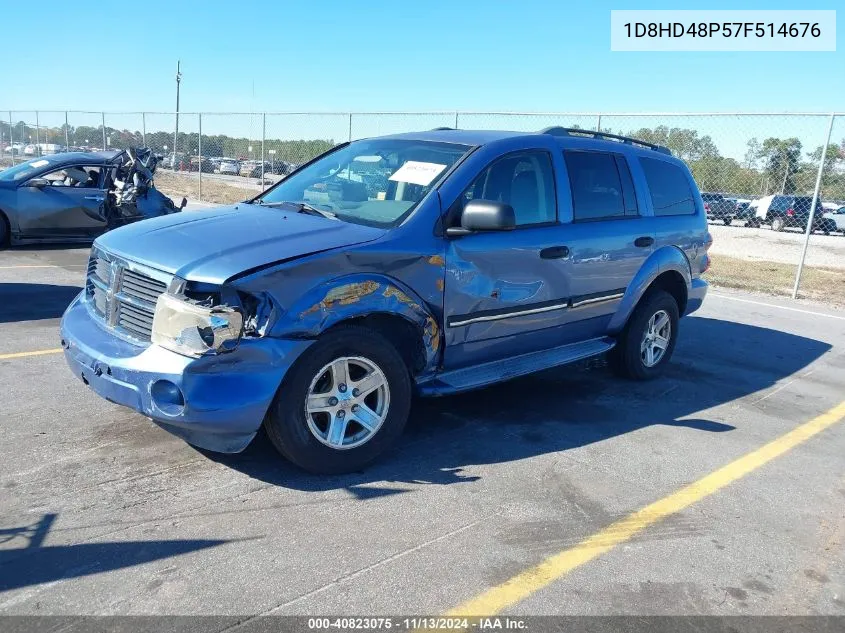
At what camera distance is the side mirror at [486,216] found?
4.01 m

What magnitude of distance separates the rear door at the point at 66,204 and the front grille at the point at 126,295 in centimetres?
765

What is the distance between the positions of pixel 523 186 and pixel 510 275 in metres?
0.68

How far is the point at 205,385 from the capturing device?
3271 millimetres

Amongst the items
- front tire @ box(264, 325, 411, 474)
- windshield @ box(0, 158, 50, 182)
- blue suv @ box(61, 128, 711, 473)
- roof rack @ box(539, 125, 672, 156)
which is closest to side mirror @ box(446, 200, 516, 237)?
blue suv @ box(61, 128, 711, 473)

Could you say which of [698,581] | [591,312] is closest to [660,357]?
[591,312]

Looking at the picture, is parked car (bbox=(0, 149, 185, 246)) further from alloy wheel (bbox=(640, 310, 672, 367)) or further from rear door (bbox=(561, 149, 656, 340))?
alloy wheel (bbox=(640, 310, 672, 367))

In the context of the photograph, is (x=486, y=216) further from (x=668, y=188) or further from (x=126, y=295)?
(x=668, y=188)

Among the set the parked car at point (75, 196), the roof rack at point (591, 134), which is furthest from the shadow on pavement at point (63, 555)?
the parked car at point (75, 196)

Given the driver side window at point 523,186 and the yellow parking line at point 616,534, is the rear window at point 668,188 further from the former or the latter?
the yellow parking line at point 616,534

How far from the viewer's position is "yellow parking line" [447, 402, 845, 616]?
2820 millimetres

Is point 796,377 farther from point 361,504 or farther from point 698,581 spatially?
point 361,504

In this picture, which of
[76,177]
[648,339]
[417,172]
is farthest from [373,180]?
[76,177]

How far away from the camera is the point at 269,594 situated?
2.74 meters

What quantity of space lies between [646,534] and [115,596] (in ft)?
7.77
